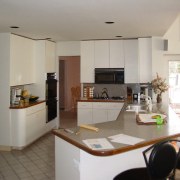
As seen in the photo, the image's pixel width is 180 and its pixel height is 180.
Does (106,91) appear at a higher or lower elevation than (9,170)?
higher

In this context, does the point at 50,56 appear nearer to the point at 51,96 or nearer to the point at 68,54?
the point at 68,54

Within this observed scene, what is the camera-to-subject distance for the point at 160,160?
6.65 feet

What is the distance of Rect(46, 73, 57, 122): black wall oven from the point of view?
6.40 meters

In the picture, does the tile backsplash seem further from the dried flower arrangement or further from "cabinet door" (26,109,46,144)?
"cabinet door" (26,109,46,144)

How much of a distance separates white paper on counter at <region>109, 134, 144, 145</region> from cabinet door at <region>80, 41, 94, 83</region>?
3.94 m

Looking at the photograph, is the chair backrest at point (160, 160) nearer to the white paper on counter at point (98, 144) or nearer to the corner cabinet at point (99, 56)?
the white paper on counter at point (98, 144)

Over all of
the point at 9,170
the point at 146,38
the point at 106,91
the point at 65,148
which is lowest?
the point at 9,170

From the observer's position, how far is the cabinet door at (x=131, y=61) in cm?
627

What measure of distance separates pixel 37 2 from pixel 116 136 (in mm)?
1824

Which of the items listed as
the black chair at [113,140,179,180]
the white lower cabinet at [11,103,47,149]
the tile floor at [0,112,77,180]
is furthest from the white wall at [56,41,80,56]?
the black chair at [113,140,179,180]

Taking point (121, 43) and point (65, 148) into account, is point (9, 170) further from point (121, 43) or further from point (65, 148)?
point (121, 43)

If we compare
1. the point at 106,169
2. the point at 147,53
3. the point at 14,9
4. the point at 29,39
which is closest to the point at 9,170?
the point at 106,169

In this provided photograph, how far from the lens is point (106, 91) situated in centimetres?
684

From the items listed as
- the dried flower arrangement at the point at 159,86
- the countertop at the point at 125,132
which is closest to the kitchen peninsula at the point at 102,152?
the countertop at the point at 125,132
